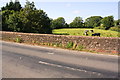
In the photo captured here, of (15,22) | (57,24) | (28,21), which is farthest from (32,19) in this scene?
(57,24)

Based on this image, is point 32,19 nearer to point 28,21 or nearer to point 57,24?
point 28,21

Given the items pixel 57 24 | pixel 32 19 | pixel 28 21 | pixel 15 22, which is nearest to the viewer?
pixel 15 22

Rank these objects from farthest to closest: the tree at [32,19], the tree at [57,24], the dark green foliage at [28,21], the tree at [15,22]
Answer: the tree at [57,24] → the tree at [32,19] → the dark green foliage at [28,21] → the tree at [15,22]

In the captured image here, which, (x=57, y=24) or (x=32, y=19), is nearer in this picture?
(x=32, y=19)

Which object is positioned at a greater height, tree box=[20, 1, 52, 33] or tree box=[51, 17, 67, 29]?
tree box=[51, 17, 67, 29]

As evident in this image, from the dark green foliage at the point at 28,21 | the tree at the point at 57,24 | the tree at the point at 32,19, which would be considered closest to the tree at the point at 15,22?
the dark green foliage at the point at 28,21

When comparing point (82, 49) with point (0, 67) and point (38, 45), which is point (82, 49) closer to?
point (38, 45)

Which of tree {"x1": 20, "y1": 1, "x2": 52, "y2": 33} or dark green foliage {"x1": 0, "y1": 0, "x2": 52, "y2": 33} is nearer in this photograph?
dark green foliage {"x1": 0, "y1": 0, "x2": 52, "y2": 33}

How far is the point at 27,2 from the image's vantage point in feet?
107

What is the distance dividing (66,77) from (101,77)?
1.88 meters

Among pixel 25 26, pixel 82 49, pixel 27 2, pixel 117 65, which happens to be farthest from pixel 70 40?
pixel 27 2

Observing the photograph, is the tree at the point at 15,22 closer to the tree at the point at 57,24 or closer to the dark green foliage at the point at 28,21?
the dark green foliage at the point at 28,21

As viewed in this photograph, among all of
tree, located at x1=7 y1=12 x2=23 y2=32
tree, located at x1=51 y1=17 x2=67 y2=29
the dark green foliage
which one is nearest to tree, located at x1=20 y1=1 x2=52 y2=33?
the dark green foliage

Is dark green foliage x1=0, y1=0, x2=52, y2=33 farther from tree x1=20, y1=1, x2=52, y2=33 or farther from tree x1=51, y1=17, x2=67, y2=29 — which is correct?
tree x1=51, y1=17, x2=67, y2=29
